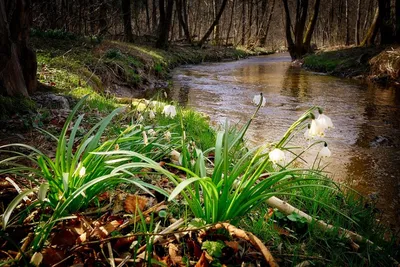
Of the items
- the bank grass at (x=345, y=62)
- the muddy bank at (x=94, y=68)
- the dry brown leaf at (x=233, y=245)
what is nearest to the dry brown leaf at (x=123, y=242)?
the dry brown leaf at (x=233, y=245)

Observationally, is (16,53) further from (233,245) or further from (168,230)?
(233,245)

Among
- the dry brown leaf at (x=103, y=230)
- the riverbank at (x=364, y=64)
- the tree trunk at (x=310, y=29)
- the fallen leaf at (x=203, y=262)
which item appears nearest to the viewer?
the fallen leaf at (x=203, y=262)

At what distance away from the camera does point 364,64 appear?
37.0 ft

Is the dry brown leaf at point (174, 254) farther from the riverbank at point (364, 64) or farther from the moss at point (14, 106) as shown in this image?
the riverbank at point (364, 64)

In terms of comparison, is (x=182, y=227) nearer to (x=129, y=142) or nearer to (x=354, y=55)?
(x=129, y=142)

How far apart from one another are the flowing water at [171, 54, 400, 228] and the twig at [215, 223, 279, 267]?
139 centimetres

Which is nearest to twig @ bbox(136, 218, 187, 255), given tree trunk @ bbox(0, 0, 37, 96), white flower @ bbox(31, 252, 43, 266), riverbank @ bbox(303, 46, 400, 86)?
white flower @ bbox(31, 252, 43, 266)

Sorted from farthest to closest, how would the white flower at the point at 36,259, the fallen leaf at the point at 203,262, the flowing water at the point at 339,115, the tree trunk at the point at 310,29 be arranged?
the tree trunk at the point at 310,29 → the flowing water at the point at 339,115 → the fallen leaf at the point at 203,262 → the white flower at the point at 36,259

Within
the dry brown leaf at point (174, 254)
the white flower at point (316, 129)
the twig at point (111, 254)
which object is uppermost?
the white flower at point (316, 129)

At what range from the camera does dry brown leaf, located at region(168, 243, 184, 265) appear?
4.40ft

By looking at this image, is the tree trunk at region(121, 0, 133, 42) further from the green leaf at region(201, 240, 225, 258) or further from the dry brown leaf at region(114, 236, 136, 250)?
the green leaf at region(201, 240, 225, 258)

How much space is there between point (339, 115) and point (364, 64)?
22.1 ft

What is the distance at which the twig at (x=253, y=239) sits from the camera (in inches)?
51.5

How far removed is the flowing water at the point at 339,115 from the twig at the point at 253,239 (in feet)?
4.56
